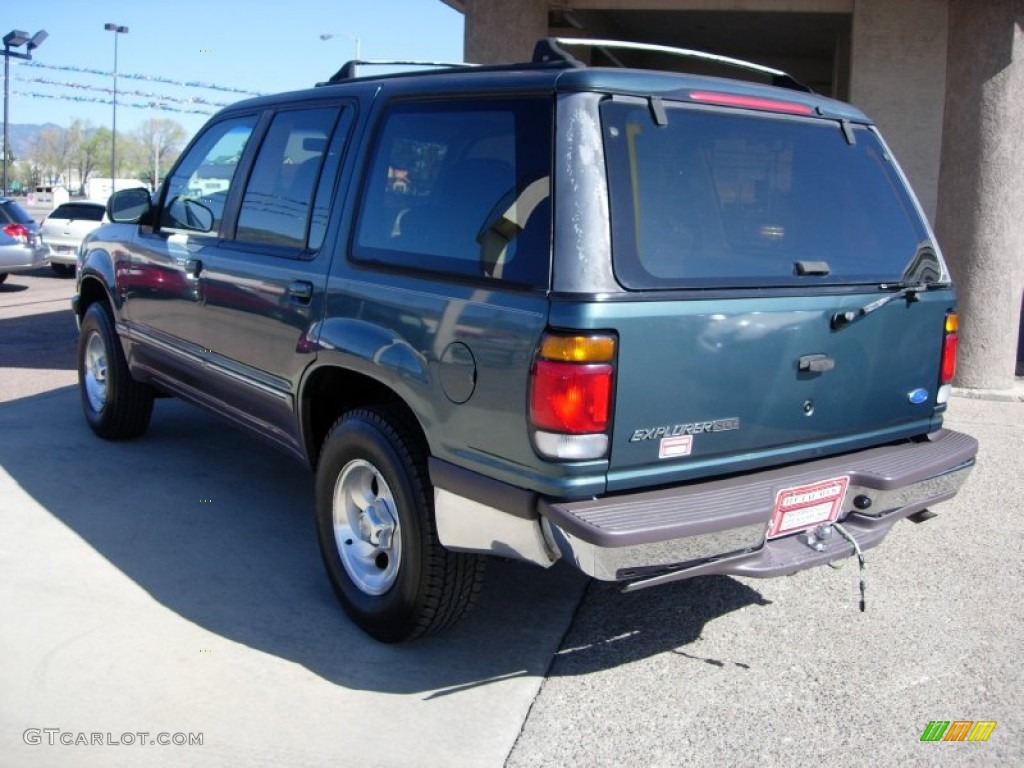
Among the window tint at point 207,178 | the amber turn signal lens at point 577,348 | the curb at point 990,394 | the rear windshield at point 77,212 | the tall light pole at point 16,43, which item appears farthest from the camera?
the tall light pole at point 16,43

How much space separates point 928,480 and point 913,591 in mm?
984

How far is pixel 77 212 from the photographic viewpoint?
62.0ft

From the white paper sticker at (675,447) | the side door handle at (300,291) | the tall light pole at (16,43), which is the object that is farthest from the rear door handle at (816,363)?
the tall light pole at (16,43)

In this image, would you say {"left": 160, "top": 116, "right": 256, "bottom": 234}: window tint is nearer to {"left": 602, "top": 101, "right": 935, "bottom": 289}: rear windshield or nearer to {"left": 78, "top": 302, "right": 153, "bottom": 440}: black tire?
{"left": 78, "top": 302, "right": 153, "bottom": 440}: black tire

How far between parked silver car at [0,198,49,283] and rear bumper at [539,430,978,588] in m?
15.0

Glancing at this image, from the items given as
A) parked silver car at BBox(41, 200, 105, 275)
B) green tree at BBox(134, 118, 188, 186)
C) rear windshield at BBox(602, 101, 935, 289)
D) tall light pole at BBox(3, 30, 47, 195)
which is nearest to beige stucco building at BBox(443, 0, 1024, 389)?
rear windshield at BBox(602, 101, 935, 289)

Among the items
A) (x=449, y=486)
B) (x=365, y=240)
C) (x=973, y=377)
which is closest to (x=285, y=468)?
(x=365, y=240)

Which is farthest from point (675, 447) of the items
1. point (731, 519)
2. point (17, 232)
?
point (17, 232)

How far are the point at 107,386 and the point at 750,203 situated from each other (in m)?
4.20

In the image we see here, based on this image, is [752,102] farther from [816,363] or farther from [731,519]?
[731,519]

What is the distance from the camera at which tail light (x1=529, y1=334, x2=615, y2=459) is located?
2.99 m

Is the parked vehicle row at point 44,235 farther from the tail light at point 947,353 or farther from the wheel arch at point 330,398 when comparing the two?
the tail light at point 947,353

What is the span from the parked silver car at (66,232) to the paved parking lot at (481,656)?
1401cm

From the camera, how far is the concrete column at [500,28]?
10.4 metres
